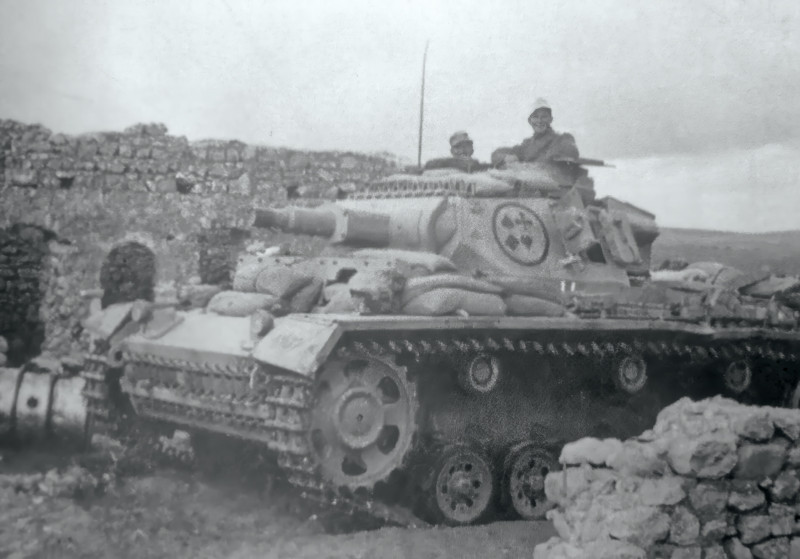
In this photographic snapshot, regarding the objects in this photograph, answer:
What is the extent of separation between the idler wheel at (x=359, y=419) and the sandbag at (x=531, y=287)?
1539 mm

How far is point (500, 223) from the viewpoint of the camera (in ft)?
25.7

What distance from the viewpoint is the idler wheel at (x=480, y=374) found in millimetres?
6535

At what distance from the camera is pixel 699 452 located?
4.29 metres

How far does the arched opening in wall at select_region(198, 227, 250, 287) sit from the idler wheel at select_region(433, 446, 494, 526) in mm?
6379

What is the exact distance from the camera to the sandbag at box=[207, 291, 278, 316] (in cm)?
696

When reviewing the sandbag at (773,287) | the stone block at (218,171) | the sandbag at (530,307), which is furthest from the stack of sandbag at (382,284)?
the stone block at (218,171)

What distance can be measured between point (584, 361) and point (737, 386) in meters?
2.05

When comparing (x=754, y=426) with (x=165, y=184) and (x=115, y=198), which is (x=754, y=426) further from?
(x=115, y=198)

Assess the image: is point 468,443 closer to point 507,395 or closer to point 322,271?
point 507,395

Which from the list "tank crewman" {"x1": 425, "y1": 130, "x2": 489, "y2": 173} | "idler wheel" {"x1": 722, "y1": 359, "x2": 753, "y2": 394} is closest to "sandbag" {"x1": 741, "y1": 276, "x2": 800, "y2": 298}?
"idler wheel" {"x1": 722, "y1": 359, "x2": 753, "y2": 394}

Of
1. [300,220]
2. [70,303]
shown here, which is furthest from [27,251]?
[300,220]

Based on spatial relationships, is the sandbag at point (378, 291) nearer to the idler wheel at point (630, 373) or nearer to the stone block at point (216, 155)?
the idler wheel at point (630, 373)

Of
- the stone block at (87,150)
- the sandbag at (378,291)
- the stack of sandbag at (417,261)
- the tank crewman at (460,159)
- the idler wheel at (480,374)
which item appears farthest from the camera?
the stone block at (87,150)

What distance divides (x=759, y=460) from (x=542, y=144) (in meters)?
5.22
